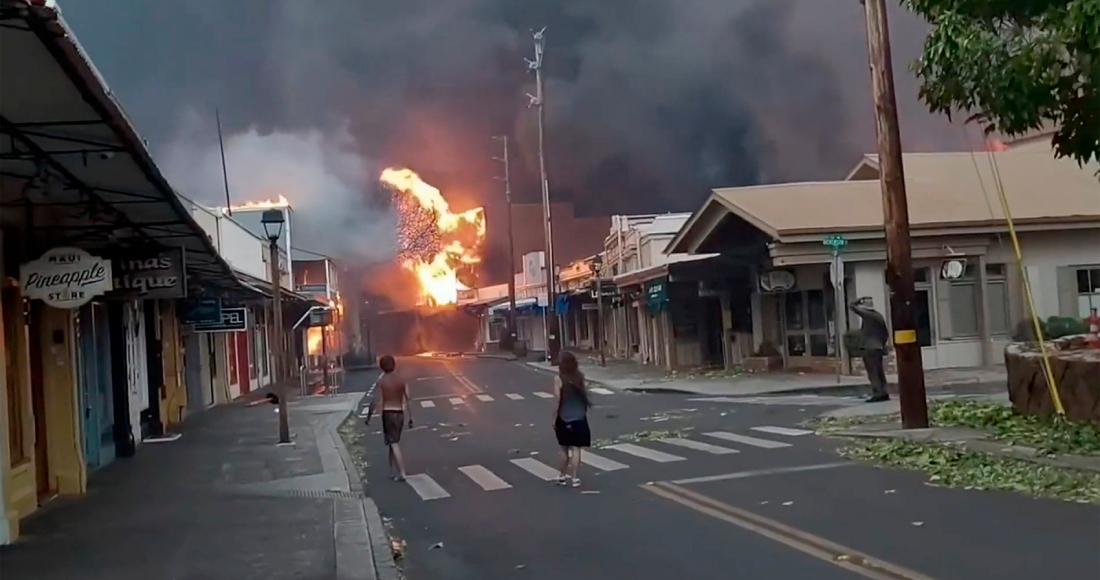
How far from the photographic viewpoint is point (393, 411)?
637 inches

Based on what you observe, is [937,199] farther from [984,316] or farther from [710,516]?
[710,516]

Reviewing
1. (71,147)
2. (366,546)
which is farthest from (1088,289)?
(71,147)

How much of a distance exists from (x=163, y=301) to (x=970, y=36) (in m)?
20.3

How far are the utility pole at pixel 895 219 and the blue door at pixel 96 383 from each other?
10869 mm

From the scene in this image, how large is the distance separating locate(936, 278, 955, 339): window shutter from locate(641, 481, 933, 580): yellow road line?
1978 cm

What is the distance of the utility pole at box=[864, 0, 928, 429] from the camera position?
16.7 metres

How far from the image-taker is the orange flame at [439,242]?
6731cm

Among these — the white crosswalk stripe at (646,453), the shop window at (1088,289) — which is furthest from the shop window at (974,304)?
the white crosswalk stripe at (646,453)

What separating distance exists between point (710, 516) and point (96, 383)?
421 inches

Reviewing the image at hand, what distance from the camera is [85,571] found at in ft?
31.8

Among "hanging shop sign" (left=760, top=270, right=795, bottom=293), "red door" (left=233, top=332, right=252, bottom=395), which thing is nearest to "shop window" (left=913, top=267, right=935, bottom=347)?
"hanging shop sign" (left=760, top=270, right=795, bottom=293)

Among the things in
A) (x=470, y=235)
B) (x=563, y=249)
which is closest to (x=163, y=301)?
(x=470, y=235)

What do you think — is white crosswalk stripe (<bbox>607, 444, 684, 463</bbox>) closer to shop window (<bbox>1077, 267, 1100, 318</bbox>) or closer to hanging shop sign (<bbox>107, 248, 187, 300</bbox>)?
hanging shop sign (<bbox>107, 248, 187, 300</bbox>)

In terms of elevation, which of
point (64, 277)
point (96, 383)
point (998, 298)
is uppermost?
Result: point (64, 277)
